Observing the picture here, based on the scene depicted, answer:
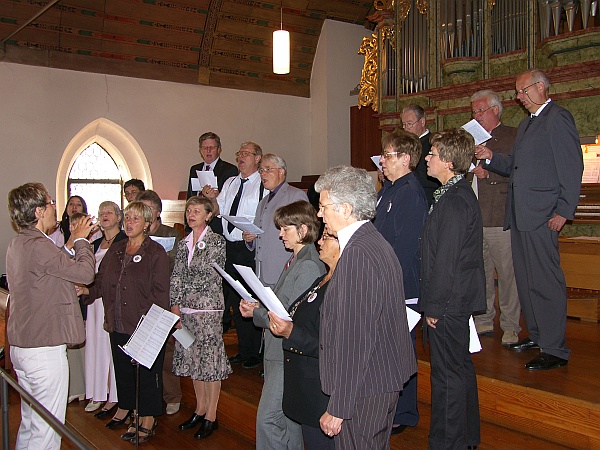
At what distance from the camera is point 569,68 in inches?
224

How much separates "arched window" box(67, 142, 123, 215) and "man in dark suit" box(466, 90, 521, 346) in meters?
6.23

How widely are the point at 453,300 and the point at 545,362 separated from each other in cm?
108

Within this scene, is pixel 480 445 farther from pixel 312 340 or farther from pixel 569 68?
pixel 569 68

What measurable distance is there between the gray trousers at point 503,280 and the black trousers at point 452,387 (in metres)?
1.37

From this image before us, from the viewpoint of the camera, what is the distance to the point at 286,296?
9.89ft

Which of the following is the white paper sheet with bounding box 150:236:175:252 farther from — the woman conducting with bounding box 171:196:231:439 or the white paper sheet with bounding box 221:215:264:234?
the white paper sheet with bounding box 221:215:264:234

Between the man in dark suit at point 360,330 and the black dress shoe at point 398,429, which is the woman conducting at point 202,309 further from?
the man in dark suit at point 360,330

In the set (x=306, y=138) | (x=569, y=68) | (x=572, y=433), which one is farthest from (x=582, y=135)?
(x=306, y=138)

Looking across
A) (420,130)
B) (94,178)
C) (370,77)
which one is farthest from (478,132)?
(94,178)

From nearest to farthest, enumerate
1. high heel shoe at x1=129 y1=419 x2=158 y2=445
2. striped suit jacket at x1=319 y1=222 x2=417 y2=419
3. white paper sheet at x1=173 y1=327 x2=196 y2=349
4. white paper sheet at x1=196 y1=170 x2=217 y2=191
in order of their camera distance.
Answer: striped suit jacket at x1=319 y1=222 x2=417 y2=419 < white paper sheet at x1=173 y1=327 x2=196 y2=349 < high heel shoe at x1=129 y1=419 x2=158 y2=445 < white paper sheet at x1=196 y1=170 x2=217 y2=191

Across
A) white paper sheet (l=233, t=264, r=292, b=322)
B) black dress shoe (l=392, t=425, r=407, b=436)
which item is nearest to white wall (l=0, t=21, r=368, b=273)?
black dress shoe (l=392, t=425, r=407, b=436)

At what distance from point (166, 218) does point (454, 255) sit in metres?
5.38

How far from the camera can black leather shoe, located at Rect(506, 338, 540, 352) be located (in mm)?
4086

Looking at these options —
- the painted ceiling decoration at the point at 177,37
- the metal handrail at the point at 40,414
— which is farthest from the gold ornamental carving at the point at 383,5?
the metal handrail at the point at 40,414
